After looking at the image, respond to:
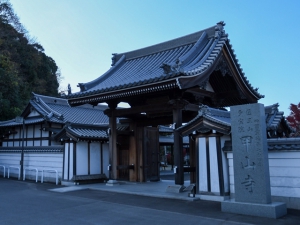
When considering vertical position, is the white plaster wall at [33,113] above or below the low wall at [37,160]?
above

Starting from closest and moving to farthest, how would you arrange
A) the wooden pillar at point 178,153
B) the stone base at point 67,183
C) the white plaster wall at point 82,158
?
1. the wooden pillar at point 178,153
2. the stone base at point 67,183
3. the white plaster wall at point 82,158

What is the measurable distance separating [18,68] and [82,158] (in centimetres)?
2450

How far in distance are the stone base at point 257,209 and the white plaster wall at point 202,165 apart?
1.81 meters

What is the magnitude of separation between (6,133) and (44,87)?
1654 cm

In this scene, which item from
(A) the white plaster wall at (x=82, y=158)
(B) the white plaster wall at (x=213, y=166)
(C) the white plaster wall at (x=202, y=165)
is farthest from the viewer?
(A) the white plaster wall at (x=82, y=158)

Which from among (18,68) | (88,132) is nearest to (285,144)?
(88,132)

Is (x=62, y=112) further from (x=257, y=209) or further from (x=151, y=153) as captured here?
(x=257, y=209)

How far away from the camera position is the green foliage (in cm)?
2628

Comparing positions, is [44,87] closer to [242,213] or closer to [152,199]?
[152,199]

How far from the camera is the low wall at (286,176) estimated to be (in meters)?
7.63

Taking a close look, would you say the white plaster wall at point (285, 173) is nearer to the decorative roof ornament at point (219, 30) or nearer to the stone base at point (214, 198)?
the stone base at point (214, 198)

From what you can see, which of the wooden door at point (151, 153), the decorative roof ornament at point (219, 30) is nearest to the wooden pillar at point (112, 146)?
the wooden door at point (151, 153)

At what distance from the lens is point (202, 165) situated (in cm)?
931

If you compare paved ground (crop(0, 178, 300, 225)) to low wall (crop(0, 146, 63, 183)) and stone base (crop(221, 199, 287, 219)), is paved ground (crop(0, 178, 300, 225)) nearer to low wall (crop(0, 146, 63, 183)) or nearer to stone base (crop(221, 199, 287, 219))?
stone base (crop(221, 199, 287, 219))
